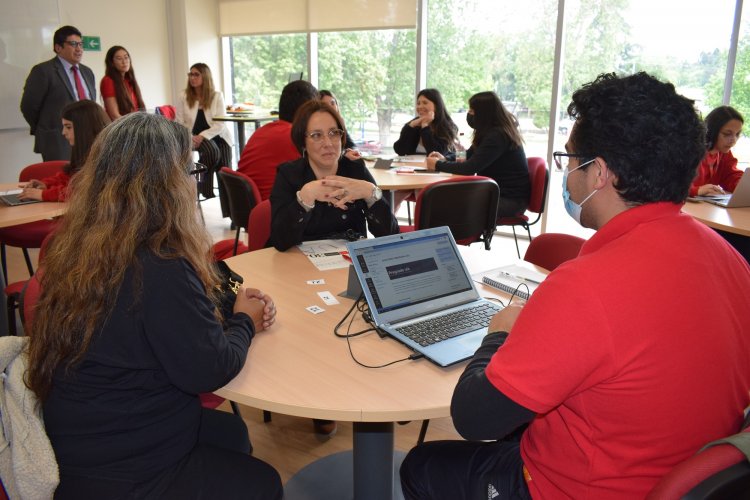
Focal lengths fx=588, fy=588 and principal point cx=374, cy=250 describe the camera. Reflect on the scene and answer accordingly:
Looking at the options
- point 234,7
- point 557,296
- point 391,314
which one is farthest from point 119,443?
point 234,7

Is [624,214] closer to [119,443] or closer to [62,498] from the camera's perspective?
[119,443]

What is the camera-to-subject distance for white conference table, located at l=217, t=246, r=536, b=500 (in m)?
1.25

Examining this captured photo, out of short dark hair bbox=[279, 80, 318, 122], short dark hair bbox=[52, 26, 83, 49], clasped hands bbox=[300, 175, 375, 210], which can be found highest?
short dark hair bbox=[52, 26, 83, 49]

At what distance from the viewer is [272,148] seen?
3973 millimetres

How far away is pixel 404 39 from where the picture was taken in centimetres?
608

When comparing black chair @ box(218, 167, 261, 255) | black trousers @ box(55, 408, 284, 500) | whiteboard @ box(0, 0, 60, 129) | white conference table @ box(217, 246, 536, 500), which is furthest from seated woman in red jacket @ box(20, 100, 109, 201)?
whiteboard @ box(0, 0, 60, 129)

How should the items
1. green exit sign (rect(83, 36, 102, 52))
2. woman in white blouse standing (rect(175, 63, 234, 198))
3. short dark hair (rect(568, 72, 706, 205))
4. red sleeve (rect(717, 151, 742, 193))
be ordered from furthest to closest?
green exit sign (rect(83, 36, 102, 52))
woman in white blouse standing (rect(175, 63, 234, 198))
red sleeve (rect(717, 151, 742, 193))
short dark hair (rect(568, 72, 706, 205))

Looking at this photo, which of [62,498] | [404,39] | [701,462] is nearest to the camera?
[701,462]

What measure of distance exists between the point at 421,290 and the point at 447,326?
146 mm

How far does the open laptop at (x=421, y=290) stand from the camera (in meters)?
1.52

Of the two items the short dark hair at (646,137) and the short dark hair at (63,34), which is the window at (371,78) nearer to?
the short dark hair at (63,34)

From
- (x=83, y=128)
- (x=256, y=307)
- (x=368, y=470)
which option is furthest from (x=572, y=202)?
(x=83, y=128)

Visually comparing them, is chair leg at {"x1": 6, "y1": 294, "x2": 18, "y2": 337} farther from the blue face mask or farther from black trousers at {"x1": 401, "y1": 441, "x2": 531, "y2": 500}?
the blue face mask

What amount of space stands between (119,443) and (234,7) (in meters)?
6.90
